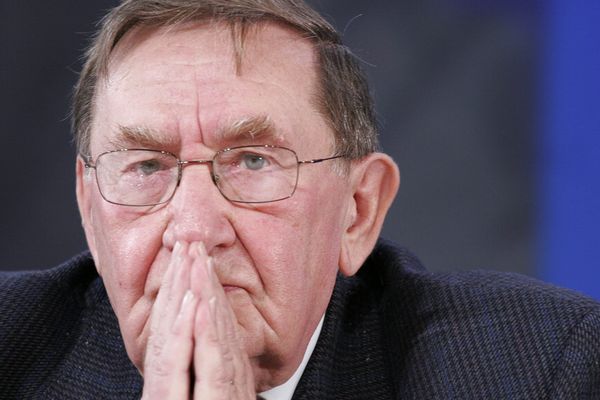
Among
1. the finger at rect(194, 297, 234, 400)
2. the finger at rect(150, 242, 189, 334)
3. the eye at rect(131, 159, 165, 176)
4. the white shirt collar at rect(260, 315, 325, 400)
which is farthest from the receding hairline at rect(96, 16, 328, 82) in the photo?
the white shirt collar at rect(260, 315, 325, 400)

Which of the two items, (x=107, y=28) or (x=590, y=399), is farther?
(x=107, y=28)

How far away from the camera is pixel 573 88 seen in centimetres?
319

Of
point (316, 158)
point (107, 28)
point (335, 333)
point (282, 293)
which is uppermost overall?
point (107, 28)

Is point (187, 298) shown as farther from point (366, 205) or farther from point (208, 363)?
point (366, 205)

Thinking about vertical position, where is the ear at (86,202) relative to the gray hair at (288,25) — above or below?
below

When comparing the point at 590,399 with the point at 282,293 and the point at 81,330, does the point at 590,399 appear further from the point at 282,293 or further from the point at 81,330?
the point at 81,330

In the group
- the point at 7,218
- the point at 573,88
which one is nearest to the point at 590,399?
the point at 573,88

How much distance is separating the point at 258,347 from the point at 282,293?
0.36ft

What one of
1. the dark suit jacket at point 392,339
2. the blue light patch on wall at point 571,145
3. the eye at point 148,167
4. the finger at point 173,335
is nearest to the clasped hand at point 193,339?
the finger at point 173,335

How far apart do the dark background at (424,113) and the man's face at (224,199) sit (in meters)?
1.11

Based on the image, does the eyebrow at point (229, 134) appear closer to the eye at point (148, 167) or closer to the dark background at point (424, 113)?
the eye at point (148, 167)

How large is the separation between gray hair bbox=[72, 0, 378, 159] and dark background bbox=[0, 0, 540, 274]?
3.05ft

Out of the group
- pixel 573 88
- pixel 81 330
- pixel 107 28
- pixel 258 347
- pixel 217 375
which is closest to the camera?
pixel 217 375

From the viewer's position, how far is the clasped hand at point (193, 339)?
1856 millimetres
